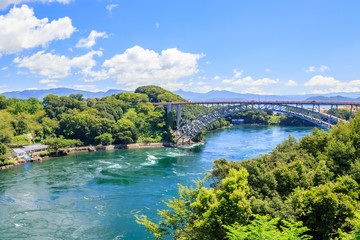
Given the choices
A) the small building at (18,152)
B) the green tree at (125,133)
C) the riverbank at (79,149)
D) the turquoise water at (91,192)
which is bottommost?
the turquoise water at (91,192)

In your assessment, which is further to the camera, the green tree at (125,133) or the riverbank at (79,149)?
the green tree at (125,133)

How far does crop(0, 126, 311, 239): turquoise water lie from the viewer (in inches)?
548

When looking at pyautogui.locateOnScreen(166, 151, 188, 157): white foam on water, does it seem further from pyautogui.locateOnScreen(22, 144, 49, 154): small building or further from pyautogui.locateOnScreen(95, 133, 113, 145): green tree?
pyautogui.locateOnScreen(22, 144, 49, 154): small building

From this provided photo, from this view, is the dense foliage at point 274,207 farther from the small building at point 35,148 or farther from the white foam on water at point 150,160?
the small building at point 35,148

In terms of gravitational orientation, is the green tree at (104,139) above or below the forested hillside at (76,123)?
below

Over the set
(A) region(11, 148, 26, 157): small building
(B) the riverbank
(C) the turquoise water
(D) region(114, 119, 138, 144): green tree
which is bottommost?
(C) the turquoise water

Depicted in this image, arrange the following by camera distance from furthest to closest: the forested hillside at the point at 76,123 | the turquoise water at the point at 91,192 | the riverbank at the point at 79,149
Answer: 1. the forested hillside at the point at 76,123
2. the riverbank at the point at 79,149
3. the turquoise water at the point at 91,192

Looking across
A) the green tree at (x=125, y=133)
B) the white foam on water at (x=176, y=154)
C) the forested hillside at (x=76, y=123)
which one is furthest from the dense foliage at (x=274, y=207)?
the forested hillside at (x=76, y=123)

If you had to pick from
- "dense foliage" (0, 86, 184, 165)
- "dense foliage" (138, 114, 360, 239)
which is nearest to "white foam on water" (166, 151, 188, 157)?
"dense foliage" (0, 86, 184, 165)

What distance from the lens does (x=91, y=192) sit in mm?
19312

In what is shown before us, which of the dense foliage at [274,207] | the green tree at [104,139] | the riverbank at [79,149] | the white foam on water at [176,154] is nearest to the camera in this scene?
the dense foliage at [274,207]

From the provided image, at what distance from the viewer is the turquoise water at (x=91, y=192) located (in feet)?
45.6

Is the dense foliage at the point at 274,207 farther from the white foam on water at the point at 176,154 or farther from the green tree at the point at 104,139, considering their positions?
the green tree at the point at 104,139

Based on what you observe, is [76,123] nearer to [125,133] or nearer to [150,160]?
[125,133]
